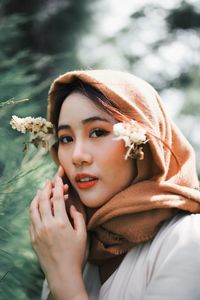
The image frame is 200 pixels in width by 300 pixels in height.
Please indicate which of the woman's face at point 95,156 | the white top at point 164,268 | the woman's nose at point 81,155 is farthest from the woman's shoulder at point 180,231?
the woman's nose at point 81,155

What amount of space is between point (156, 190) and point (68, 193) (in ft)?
0.97

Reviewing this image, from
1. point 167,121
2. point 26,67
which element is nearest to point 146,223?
point 167,121

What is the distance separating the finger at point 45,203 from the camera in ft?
5.19

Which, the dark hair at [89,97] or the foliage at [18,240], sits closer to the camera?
the dark hair at [89,97]

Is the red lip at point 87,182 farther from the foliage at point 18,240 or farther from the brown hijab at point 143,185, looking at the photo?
the foliage at point 18,240

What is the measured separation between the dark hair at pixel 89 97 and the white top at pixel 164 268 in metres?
0.32

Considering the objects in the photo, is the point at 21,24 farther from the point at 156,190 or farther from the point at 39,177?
the point at 156,190

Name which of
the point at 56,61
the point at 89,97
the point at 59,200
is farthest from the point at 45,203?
the point at 56,61

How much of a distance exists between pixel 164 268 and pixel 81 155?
0.36 metres

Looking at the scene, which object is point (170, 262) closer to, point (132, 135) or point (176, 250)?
point (176, 250)

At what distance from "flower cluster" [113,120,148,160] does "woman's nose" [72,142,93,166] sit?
0.33 ft

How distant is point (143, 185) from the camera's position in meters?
1.54

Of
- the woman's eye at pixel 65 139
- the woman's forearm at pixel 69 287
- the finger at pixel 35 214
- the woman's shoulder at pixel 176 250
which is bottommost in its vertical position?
the woman's forearm at pixel 69 287

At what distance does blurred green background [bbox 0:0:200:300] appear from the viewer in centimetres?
187
